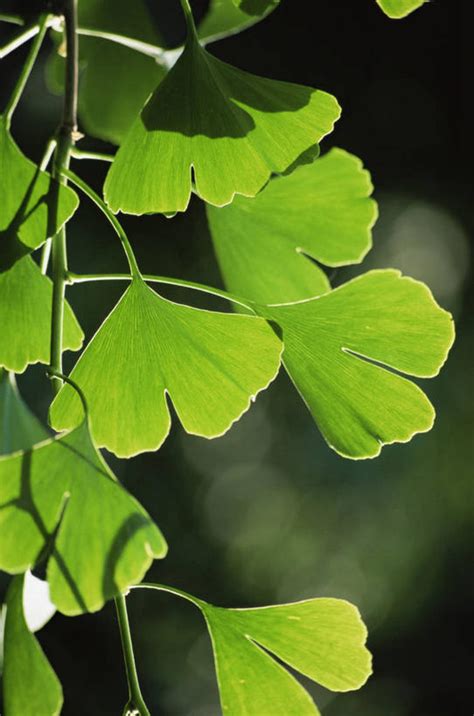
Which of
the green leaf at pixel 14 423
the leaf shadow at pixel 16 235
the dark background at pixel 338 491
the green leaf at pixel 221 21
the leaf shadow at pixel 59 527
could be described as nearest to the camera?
the leaf shadow at pixel 59 527

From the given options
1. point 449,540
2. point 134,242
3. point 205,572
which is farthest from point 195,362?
point 449,540

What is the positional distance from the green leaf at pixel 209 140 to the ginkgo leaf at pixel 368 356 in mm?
111

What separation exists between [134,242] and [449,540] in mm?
1806

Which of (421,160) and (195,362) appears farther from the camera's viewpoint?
(421,160)

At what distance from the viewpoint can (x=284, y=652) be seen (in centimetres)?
52

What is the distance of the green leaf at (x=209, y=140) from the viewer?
18.2 inches

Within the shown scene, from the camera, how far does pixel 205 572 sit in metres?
3.68

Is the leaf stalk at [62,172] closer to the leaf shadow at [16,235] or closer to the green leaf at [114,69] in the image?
the leaf shadow at [16,235]

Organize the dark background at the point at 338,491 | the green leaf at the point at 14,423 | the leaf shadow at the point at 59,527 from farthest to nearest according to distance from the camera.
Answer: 1. the dark background at the point at 338,491
2. the green leaf at the point at 14,423
3. the leaf shadow at the point at 59,527

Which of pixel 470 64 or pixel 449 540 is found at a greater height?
pixel 470 64

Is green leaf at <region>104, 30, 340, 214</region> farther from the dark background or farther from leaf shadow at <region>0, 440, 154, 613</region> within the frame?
the dark background

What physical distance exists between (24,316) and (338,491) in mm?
3366

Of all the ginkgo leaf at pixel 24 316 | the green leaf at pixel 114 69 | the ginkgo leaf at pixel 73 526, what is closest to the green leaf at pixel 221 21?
the green leaf at pixel 114 69

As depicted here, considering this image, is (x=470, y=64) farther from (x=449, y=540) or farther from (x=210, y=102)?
(x=210, y=102)
